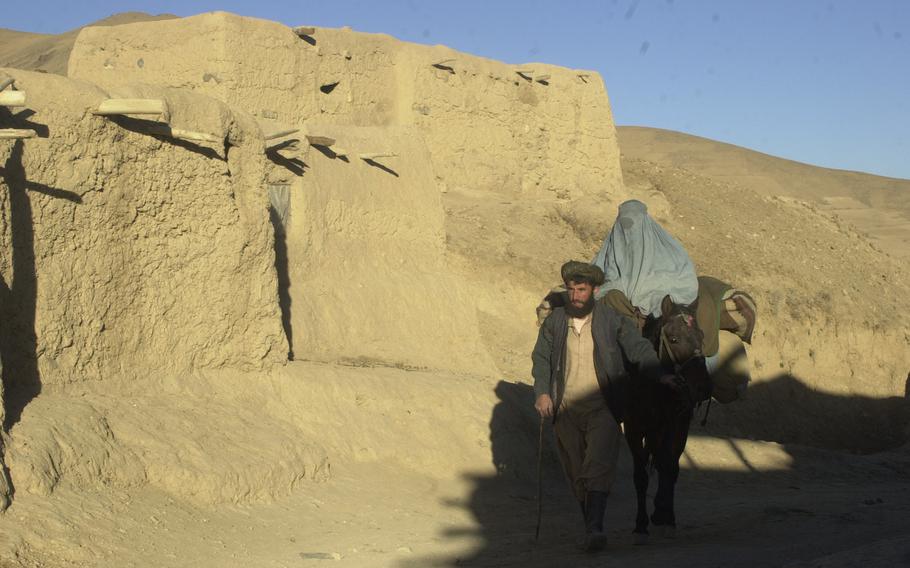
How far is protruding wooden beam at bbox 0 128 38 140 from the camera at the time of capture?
657 centimetres

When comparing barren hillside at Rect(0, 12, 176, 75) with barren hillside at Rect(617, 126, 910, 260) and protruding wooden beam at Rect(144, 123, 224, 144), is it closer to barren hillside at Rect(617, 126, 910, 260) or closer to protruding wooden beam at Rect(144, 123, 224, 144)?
barren hillside at Rect(617, 126, 910, 260)

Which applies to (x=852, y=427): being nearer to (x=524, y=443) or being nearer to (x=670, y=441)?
(x=524, y=443)

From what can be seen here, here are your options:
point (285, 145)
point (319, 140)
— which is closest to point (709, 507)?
point (285, 145)

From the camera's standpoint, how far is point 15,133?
6.62 meters

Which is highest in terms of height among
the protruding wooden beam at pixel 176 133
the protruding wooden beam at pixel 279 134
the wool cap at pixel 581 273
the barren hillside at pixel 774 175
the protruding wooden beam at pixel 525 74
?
the barren hillside at pixel 774 175

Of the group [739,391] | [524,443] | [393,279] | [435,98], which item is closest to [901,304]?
[435,98]

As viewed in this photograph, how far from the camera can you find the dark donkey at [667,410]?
23.3 ft

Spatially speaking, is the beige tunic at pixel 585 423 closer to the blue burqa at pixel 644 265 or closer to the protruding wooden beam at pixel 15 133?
the blue burqa at pixel 644 265

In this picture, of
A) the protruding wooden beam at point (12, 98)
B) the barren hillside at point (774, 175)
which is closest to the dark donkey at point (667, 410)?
the protruding wooden beam at point (12, 98)

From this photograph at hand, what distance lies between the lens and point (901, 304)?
2458 centimetres

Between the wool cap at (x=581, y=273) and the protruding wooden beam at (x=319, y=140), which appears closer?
the wool cap at (x=581, y=273)

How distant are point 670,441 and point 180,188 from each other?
4.32m

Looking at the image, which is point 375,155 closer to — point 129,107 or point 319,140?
point 319,140

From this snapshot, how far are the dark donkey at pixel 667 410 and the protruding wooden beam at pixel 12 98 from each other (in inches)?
169
